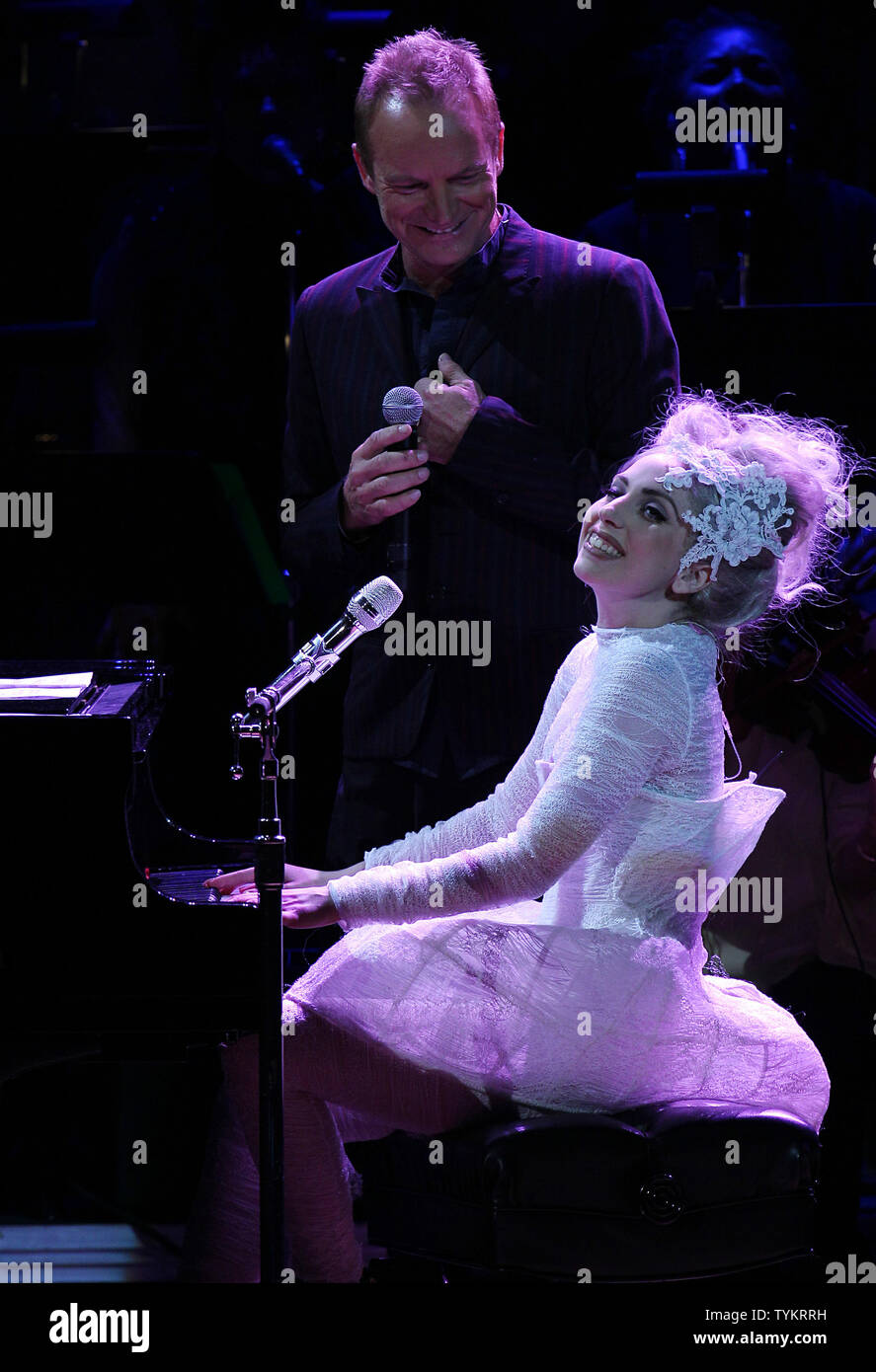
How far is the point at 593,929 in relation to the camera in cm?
248

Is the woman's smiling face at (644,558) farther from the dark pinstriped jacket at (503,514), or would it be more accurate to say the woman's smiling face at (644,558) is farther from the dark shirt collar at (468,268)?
the dark shirt collar at (468,268)

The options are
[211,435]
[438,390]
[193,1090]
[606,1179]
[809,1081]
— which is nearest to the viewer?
[606,1179]

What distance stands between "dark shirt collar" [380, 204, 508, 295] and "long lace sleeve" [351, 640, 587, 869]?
78 centimetres

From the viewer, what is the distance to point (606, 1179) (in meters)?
2.28

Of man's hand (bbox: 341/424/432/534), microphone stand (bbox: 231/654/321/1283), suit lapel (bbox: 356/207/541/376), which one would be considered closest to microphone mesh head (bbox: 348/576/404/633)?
microphone stand (bbox: 231/654/321/1283)

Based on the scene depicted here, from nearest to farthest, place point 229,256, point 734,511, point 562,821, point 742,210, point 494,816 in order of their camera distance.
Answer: point 562,821 → point 734,511 → point 494,816 → point 742,210 → point 229,256

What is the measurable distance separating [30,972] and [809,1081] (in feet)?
3.71

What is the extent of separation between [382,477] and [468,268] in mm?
442

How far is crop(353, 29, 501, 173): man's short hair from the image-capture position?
9.50 feet

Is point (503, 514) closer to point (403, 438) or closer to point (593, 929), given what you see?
point (403, 438)

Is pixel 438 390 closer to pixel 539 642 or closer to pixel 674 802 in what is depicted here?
pixel 539 642

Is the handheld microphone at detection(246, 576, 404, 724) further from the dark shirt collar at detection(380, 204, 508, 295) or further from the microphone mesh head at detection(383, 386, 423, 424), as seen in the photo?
the dark shirt collar at detection(380, 204, 508, 295)

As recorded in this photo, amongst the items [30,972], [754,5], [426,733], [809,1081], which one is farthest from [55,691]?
[754,5]

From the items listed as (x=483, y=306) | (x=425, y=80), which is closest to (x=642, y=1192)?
(x=483, y=306)
